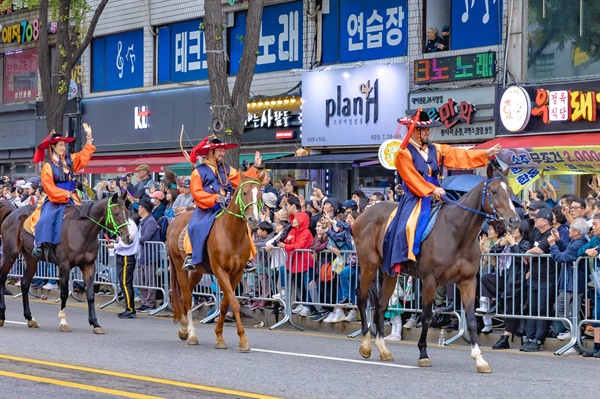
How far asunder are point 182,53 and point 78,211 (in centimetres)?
1801

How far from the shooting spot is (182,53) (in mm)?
34219

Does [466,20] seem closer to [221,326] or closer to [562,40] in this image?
[562,40]

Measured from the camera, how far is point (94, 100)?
37781 mm

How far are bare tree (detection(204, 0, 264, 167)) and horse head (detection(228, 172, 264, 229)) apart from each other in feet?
23.6

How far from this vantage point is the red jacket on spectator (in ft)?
57.4

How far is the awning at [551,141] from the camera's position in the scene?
2197 centimetres

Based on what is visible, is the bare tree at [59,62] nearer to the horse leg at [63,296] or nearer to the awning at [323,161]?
the awning at [323,161]

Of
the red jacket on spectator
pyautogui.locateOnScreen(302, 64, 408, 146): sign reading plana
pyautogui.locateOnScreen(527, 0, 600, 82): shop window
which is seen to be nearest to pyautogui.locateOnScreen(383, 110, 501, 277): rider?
the red jacket on spectator

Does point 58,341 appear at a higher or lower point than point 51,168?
lower

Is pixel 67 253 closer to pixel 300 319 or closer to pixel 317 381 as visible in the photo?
pixel 300 319

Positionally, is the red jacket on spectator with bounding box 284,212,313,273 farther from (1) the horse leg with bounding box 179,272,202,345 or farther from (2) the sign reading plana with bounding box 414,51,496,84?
(2) the sign reading plana with bounding box 414,51,496,84

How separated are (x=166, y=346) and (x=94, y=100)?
79.6ft

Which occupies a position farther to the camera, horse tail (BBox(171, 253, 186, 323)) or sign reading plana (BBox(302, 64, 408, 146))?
sign reading plana (BBox(302, 64, 408, 146))

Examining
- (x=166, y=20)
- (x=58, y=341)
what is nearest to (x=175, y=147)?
(x=166, y=20)
